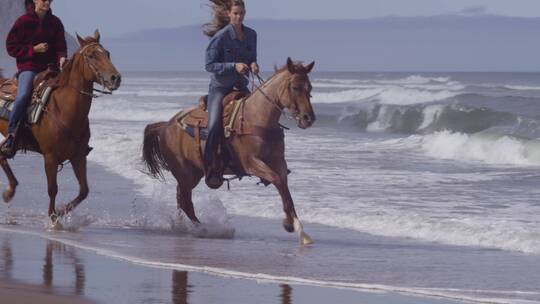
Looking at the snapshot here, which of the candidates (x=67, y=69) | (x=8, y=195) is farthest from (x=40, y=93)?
(x=8, y=195)

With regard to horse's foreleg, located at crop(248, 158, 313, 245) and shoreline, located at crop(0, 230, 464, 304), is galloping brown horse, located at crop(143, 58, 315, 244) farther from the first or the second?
shoreline, located at crop(0, 230, 464, 304)

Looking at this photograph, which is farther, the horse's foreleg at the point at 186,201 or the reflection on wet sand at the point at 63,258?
the horse's foreleg at the point at 186,201

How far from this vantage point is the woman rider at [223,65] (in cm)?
1130

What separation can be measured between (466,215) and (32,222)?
428cm

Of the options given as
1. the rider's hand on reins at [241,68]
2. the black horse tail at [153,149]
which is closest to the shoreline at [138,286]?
the rider's hand on reins at [241,68]

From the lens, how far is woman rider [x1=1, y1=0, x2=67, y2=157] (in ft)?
Answer: 38.7

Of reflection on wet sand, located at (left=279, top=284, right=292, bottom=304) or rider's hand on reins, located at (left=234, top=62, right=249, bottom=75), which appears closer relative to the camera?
reflection on wet sand, located at (left=279, top=284, right=292, bottom=304)

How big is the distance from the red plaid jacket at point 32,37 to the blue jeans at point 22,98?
0.24ft

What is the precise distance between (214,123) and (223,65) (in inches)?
20.8

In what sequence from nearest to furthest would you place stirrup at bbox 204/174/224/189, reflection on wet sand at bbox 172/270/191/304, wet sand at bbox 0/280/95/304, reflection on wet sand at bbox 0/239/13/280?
wet sand at bbox 0/280/95/304, reflection on wet sand at bbox 172/270/191/304, reflection on wet sand at bbox 0/239/13/280, stirrup at bbox 204/174/224/189

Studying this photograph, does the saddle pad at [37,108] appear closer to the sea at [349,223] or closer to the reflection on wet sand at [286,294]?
the sea at [349,223]

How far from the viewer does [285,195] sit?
1075 centimetres

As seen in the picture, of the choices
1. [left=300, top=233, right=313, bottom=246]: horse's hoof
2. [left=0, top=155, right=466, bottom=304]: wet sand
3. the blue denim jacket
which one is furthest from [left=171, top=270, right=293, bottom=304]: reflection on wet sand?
the blue denim jacket

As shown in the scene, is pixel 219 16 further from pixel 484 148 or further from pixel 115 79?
pixel 484 148
